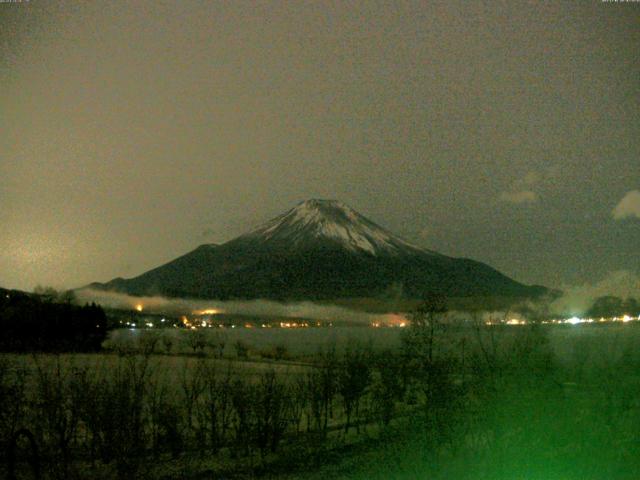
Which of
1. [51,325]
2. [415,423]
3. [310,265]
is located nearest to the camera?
[415,423]

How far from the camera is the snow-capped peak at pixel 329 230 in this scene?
102 meters

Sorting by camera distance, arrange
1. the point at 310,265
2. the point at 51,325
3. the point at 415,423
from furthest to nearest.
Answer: the point at 310,265
the point at 51,325
the point at 415,423

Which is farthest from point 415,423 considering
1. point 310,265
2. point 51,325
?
point 310,265

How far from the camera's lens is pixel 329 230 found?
10850 centimetres

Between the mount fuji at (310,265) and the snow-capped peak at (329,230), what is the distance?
13 centimetres

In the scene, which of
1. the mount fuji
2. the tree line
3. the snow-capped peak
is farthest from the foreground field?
the snow-capped peak

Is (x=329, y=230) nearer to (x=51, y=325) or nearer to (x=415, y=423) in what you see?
(x=51, y=325)

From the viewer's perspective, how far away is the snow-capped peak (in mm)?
101750

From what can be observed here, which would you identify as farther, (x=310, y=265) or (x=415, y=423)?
(x=310, y=265)

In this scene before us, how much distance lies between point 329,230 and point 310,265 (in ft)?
29.9

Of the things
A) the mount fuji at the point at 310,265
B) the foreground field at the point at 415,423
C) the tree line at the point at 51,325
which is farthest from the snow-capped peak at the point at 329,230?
Answer: the foreground field at the point at 415,423

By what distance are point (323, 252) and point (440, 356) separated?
302 feet

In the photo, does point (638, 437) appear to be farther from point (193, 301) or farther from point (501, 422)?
point (193, 301)

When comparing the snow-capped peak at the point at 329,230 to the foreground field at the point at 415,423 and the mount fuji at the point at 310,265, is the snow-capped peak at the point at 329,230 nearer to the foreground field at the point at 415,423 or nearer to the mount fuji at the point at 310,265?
the mount fuji at the point at 310,265
